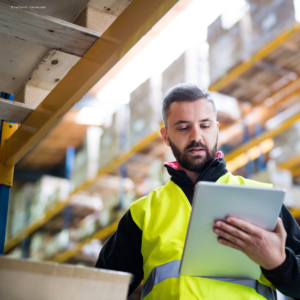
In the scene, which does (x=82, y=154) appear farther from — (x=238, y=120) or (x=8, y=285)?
(x=8, y=285)

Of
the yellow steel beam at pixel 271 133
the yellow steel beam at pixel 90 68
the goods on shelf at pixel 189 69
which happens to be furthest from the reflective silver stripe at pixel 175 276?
the goods on shelf at pixel 189 69

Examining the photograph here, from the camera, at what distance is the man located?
132cm

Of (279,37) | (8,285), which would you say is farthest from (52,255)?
(8,285)

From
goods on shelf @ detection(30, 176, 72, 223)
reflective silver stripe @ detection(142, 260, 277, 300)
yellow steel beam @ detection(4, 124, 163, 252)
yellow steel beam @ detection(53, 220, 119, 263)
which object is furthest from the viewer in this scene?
goods on shelf @ detection(30, 176, 72, 223)

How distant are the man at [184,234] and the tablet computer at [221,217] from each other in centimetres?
4

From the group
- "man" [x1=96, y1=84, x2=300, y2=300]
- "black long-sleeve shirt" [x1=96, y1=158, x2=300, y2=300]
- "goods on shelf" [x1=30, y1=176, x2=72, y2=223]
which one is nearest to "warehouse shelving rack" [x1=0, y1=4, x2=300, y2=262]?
"goods on shelf" [x1=30, y1=176, x2=72, y2=223]

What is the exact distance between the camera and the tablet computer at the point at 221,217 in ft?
4.07

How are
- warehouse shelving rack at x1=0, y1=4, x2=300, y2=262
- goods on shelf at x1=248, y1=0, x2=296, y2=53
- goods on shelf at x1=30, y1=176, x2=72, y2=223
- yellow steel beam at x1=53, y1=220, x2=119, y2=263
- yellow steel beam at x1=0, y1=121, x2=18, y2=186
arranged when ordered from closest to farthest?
yellow steel beam at x1=0, y1=121, x2=18, y2=186 → goods on shelf at x1=248, y1=0, x2=296, y2=53 → warehouse shelving rack at x1=0, y1=4, x2=300, y2=262 → yellow steel beam at x1=53, y1=220, x2=119, y2=263 → goods on shelf at x1=30, y1=176, x2=72, y2=223

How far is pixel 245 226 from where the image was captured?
127 cm

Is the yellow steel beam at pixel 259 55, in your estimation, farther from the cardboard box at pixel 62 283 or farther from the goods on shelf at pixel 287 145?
the cardboard box at pixel 62 283

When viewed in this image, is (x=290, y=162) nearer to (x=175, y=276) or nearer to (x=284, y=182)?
(x=284, y=182)

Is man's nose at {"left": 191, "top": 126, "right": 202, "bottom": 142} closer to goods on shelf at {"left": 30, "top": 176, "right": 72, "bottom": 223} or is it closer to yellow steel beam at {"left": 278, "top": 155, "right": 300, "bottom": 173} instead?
yellow steel beam at {"left": 278, "top": 155, "right": 300, "bottom": 173}

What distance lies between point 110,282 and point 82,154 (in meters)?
8.82

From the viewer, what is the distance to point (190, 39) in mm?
6461
